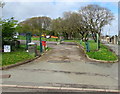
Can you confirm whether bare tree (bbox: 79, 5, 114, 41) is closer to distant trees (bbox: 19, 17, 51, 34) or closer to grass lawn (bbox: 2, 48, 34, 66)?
distant trees (bbox: 19, 17, 51, 34)

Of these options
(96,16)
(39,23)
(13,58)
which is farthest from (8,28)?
(39,23)

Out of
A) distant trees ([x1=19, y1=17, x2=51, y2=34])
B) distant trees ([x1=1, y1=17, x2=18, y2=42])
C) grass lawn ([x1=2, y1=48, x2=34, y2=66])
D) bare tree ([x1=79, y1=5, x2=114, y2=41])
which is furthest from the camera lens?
distant trees ([x1=19, y1=17, x2=51, y2=34])

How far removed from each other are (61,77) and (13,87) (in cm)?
221

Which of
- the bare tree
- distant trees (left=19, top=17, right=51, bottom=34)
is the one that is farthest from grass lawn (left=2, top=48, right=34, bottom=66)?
distant trees (left=19, top=17, right=51, bottom=34)

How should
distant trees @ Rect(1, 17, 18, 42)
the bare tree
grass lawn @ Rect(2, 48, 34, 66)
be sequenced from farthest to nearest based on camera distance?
the bare tree → distant trees @ Rect(1, 17, 18, 42) → grass lawn @ Rect(2, 48, 34, 66)

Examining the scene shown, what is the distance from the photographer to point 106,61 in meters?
10.9

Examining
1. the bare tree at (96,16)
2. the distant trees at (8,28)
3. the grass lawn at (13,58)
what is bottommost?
the grass lawn at (13,58)

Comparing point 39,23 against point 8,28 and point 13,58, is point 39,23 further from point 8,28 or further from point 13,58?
point 13,58

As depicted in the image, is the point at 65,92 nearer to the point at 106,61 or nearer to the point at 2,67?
the point at 2,67

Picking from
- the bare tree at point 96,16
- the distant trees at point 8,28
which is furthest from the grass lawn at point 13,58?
the bare tree at point 96,16

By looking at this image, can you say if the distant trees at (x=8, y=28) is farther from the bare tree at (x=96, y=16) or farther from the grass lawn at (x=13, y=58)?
the bare tree at (x=96, y=16)

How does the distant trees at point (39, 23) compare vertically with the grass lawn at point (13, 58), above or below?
above

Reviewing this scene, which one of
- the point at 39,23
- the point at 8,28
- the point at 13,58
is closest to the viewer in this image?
the point at 13,58

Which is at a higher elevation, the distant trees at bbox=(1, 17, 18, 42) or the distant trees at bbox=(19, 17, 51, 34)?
the distant trees at bbox=(19, 17, 51, 34)
